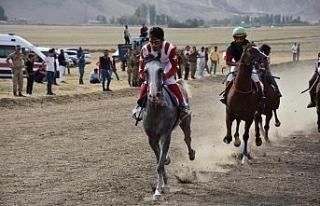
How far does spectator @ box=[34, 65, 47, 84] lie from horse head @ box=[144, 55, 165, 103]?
2154 centimetres

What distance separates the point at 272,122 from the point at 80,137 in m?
6.58

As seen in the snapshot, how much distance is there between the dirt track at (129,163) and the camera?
10961 mm

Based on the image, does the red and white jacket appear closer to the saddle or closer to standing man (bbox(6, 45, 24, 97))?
the saddle

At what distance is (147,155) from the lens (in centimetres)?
1498

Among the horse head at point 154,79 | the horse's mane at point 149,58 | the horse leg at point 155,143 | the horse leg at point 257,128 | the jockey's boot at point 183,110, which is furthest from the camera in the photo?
the horse leg at point 257,128

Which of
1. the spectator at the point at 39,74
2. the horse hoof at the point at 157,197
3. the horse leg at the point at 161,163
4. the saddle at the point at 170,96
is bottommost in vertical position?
the spectator at the point at 39,74

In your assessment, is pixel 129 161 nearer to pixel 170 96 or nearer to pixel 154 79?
pixel 170 96

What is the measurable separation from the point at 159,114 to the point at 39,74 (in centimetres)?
2190

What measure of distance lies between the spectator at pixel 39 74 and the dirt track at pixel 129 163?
23.6 ft

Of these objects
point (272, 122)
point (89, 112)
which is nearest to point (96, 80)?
point (89, 112)

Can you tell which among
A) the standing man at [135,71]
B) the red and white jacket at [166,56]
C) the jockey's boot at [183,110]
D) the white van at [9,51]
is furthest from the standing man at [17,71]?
the red and white jacket at [166,56]

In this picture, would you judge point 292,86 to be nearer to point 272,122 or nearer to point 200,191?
point 272,122

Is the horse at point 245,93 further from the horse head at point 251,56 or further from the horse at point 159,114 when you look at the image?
the horse at point 159,114

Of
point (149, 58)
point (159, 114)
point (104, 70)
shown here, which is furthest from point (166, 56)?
point (104, 70)
